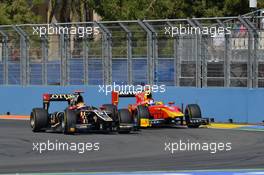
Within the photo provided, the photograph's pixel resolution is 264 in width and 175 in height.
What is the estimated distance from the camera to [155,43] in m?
24.9

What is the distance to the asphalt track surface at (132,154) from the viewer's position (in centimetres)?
1300

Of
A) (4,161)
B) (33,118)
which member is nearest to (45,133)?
(33,118)

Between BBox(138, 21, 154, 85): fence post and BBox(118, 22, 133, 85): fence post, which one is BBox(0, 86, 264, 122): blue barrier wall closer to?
BBox(138, 21, 154, 85): fence post

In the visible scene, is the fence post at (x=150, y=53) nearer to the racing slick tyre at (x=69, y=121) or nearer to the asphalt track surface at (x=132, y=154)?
the asphalt track surface at (x=132, y=154)

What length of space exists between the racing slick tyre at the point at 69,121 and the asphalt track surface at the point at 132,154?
19 cm

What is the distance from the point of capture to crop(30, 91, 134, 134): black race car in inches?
748

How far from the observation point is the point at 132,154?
14961mm

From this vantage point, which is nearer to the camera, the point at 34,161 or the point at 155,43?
the point at 34,161

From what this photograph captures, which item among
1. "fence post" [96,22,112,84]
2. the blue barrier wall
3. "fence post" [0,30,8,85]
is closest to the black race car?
the blue barrier wall

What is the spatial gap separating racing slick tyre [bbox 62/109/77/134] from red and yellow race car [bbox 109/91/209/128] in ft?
6.55

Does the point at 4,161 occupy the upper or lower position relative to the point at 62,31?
lower

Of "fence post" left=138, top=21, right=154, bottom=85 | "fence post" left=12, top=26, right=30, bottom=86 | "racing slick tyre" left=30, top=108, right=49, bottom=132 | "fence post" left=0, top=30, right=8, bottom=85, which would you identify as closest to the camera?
"racing slick tyre" left=30, top=108, right=49, bottom=132

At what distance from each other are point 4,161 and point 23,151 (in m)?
1.72

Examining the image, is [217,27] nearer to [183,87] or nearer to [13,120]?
[183,87]
